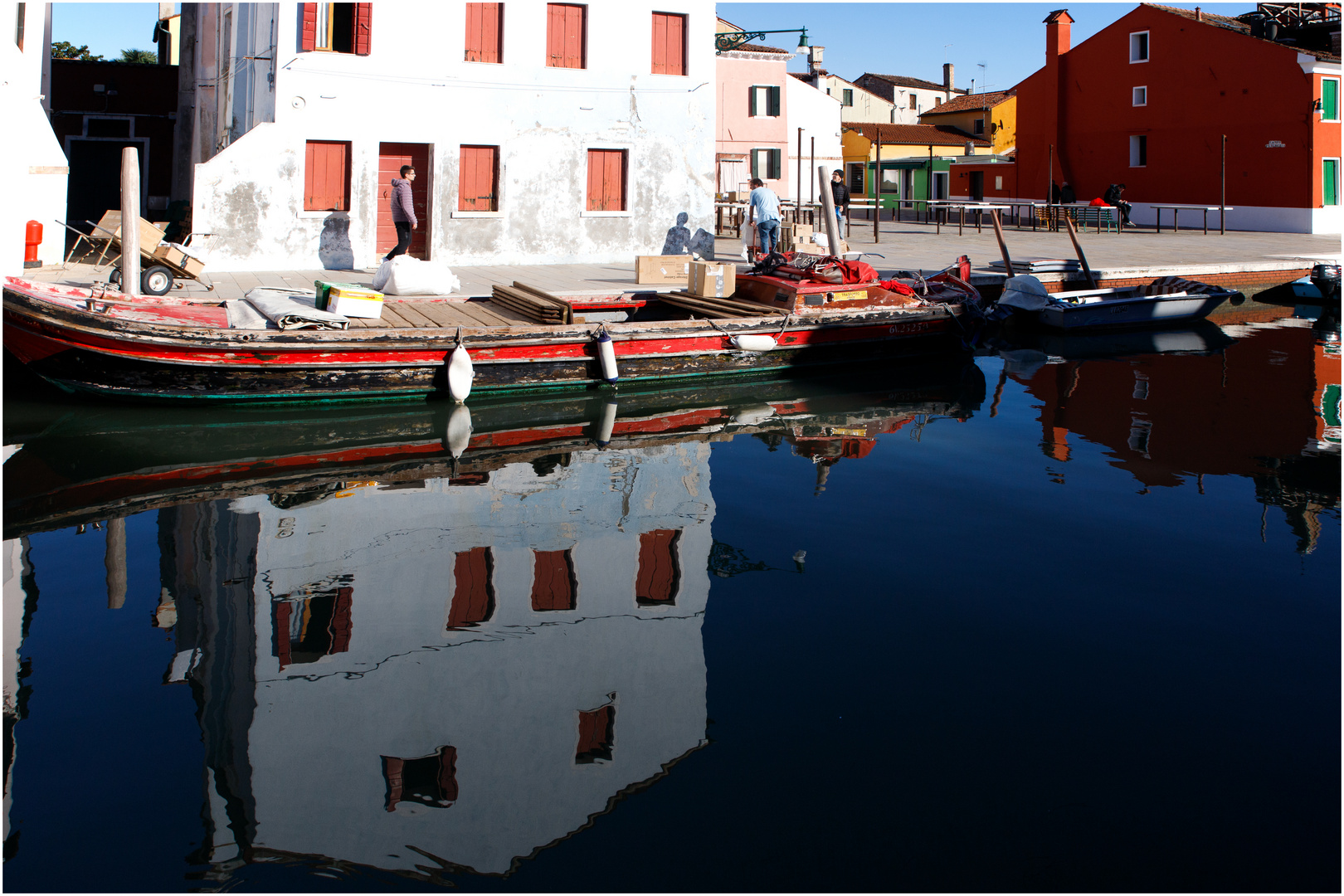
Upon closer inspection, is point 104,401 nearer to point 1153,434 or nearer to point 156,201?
point 1153,434

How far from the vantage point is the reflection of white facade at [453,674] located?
4.11 meters

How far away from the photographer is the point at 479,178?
63.9 feet

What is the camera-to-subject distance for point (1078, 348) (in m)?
16.0

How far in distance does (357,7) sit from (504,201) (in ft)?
12.6

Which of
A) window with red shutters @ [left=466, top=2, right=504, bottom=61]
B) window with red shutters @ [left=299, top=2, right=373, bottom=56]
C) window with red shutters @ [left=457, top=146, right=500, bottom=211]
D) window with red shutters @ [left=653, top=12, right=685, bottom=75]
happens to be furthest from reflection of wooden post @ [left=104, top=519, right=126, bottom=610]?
window with red shutters @ [left=653, top=12, right=685, bottom=75]

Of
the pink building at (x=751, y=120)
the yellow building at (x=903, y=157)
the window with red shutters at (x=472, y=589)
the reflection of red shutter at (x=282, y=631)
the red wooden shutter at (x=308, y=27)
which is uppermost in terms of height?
the yellow building at (x=903, y=157)

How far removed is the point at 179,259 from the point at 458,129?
5.57 m

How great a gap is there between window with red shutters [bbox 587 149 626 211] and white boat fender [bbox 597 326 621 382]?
30.6 ft

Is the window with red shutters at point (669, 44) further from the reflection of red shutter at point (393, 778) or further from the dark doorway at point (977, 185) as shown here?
the dark doorway at point (977, 185)

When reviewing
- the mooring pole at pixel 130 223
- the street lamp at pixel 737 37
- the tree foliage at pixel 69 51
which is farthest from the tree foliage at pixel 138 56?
the mooring pole at pixel 130 223

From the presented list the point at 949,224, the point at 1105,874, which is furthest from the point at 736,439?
the point at 949,224

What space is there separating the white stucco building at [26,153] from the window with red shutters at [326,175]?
349 centimetres

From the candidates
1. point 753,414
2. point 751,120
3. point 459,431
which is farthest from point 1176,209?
point 459,431

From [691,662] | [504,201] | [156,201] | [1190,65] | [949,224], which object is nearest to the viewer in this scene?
[691,662]
